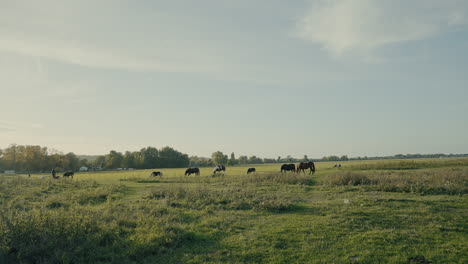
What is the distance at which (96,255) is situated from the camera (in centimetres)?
772

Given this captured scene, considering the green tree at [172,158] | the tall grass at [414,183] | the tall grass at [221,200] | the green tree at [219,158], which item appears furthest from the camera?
the green tree at [219,158]

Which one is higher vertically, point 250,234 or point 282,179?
point 282,179

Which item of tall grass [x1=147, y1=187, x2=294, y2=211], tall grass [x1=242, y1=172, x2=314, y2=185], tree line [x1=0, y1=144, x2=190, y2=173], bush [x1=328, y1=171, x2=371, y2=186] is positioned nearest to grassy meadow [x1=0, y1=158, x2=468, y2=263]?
tall grass [x1=147, y1=187, x2=294, y2=211]

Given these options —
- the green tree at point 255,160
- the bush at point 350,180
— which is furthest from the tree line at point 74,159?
the bush at point 350,180

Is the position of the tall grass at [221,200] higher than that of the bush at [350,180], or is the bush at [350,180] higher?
the bush at [350,180]

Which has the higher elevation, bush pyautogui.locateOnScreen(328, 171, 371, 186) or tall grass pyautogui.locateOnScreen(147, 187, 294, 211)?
bush pyautogui.locateOnScreen(328, 171, 371, 186)

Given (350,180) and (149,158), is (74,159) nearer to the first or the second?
(149,158)

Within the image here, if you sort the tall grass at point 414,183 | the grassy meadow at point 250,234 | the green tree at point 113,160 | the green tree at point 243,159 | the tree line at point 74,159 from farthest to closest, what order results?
the green tree at point 243,159 < the green tree at point 113,160 < the tree line at point 74,159 < the tall grass at point 414,183 < the grassy meadow at point 250,234

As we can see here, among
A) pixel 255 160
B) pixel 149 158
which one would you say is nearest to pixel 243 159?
→ pixel 255 160

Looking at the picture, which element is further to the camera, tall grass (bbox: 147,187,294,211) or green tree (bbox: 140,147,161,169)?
green tree (bbox: 140,147,161,169)

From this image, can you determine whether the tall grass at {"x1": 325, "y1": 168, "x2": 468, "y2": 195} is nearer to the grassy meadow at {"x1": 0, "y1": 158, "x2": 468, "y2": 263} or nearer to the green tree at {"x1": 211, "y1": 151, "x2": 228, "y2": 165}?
the grassy meadow at {"x1": 0, "y1": 158, "x2": 468, "y2": 263}

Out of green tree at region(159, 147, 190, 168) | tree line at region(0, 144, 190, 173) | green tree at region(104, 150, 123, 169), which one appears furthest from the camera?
green tree at region(159, 147, 190, 168)

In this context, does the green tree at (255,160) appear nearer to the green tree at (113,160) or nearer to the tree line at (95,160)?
the tree line at (95,160)

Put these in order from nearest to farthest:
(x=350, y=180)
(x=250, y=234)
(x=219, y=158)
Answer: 1. (x=250, y=234)
2. (x=350, y=180)
3. (x=219, y=158)
